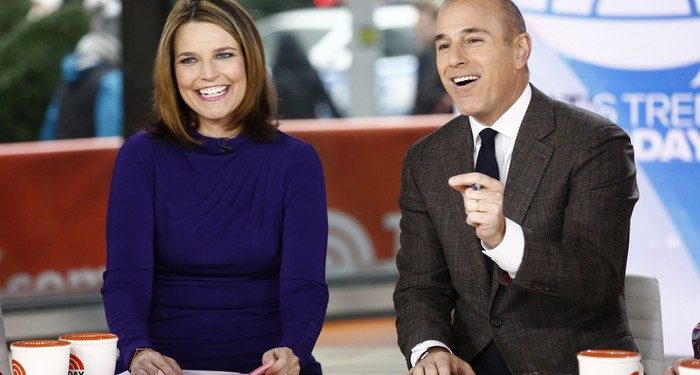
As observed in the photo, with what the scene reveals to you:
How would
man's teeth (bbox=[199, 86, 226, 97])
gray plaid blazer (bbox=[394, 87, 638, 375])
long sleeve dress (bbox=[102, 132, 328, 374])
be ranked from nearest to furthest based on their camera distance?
1. gray plaid blazer (bbox=[394, 87, 638, 375])
2. long sleeve dress (bbox=[102, 132, 328, 374])
3. man's teeth (bbox=[199, 86, 226, 97])

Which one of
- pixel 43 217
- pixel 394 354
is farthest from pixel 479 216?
pixel 43 217

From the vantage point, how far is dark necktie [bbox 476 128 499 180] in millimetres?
2820

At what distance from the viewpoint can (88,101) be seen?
7418mm

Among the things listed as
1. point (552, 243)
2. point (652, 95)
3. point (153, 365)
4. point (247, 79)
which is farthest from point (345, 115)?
point (552, 243)

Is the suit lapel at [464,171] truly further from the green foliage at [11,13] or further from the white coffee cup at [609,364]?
the green foliage at [11,13]

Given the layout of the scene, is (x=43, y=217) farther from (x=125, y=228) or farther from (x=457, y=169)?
(x=457, y=169)

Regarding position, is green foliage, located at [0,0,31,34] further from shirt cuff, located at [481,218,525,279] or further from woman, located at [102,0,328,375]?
shirt cuff, located at [481,218,525,279]

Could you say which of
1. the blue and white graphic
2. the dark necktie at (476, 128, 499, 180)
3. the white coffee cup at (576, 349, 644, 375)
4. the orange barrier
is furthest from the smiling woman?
the orange barrier

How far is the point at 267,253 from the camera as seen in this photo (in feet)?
9.78

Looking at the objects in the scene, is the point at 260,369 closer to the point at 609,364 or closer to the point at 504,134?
the point at 609,364

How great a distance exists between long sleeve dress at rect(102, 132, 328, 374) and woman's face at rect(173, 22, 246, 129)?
0.51 ft

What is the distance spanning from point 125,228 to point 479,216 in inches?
41.0

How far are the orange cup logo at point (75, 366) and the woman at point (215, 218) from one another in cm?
59

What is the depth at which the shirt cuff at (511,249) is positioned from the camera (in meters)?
2.41
